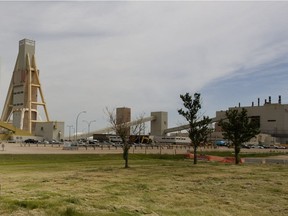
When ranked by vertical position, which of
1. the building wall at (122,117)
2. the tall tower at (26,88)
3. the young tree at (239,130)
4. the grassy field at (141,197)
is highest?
the tall tower at (26,88)

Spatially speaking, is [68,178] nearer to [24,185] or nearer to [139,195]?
[24,185]

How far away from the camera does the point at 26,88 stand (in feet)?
493

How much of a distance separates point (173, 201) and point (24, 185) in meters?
6.85

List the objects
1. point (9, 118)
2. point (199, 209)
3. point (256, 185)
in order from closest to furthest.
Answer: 1. point (199, 209)
2. point (256, 185)
3. point (9, 118)

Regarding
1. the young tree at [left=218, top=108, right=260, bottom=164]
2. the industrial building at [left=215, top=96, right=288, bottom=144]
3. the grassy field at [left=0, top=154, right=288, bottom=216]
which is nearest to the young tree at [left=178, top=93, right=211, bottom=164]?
the young tree at [left=218, top=108, right=260, bottom=164]

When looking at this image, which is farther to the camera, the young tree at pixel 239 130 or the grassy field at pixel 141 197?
the young tree at pixel 239 130

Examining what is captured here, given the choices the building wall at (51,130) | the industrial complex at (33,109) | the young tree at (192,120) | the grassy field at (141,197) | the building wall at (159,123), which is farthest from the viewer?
the building wall at (159,123)

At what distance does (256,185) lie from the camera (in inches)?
719

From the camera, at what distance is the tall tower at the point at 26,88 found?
147375 mm

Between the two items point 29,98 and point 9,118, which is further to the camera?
point 9,118

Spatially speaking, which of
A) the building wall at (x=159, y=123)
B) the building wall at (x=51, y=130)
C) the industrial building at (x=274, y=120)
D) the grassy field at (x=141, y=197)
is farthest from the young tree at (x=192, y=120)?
the building wall at (x=159, y=123)

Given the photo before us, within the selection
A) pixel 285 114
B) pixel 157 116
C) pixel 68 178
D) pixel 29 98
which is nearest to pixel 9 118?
pixel 29 98

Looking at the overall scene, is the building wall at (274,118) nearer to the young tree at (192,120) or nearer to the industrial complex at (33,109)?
the industrial complex at (33,109)

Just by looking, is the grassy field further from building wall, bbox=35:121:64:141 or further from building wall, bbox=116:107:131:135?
building wall, bbox=35:121:64:141
